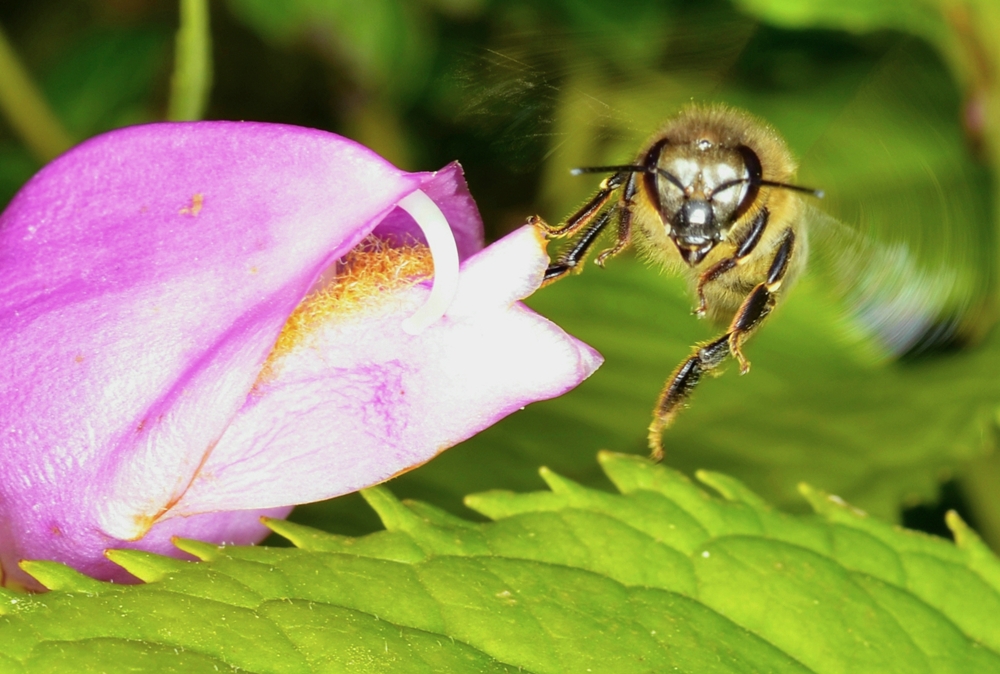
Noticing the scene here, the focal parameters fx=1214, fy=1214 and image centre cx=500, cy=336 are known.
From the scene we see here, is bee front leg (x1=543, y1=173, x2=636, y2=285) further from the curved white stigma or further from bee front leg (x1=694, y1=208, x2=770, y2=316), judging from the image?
the curved white stigma

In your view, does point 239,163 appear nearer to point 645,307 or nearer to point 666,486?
point 666,486

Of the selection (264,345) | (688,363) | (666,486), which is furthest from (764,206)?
(264,345)

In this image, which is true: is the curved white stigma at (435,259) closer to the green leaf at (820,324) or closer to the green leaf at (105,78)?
the green leaf at (820,324)

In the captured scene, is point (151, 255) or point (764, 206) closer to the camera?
point (151, 255)

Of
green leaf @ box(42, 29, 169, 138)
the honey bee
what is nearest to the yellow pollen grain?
the honey bee

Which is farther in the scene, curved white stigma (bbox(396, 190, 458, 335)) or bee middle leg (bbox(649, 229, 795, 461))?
bee middle leg (bbox(649, 229, 795, 461))

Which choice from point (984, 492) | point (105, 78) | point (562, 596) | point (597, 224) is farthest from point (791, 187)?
point (105, 78)

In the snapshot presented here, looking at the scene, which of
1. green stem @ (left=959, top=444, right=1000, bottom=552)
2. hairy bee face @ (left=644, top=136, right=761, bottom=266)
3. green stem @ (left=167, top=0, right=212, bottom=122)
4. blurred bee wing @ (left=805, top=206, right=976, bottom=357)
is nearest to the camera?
hairy bee face @ (left=644, top=136, right=761, bottom=266)

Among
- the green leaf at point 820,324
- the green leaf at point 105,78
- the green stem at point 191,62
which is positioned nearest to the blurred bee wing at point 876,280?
the green leaf at point 820,324
